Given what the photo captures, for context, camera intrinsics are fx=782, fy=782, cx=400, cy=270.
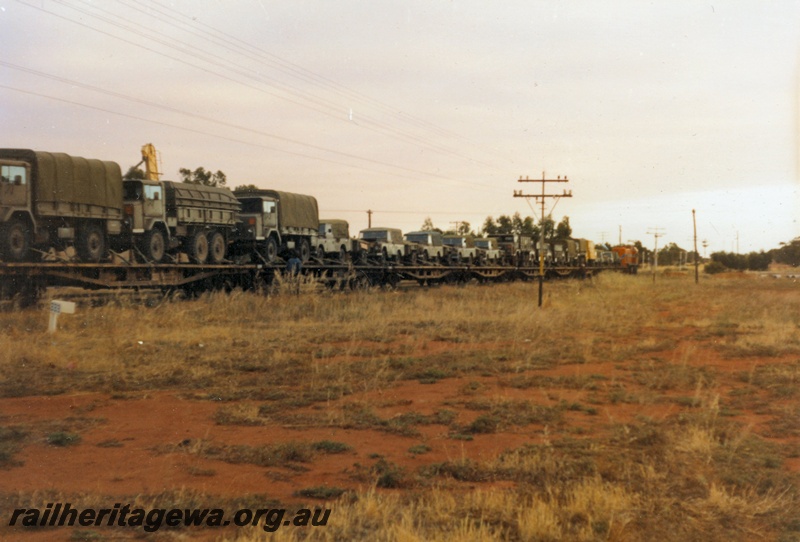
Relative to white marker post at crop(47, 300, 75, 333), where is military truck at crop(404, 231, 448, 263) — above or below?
above

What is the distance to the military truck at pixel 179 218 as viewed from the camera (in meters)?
23.1

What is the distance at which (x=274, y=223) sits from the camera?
29609 mm

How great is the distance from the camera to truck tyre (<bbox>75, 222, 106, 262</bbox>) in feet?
69.2

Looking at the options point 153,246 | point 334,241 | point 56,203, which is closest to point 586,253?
point 334,241

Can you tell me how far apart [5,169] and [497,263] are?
36.4 m

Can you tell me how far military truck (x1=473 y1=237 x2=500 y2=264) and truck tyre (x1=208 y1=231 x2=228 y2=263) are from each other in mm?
24349

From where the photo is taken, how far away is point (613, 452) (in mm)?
7457

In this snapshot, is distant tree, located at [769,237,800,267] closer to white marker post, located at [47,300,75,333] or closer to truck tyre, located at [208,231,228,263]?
truck tyre, located at [208,231,228,263]

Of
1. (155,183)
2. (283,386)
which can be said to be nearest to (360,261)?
(155,183)

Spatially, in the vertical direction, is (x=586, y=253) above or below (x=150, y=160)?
below

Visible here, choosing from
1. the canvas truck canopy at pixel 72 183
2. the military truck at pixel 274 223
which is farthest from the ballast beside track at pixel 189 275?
the canvas truck canopy at pixel 72 183

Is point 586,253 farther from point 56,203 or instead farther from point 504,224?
point 56,203

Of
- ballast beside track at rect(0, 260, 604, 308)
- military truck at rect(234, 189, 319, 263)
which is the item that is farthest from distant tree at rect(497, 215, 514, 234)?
military truck at rect(234, 189, 319, 263)

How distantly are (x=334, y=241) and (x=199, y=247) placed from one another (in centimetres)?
910
